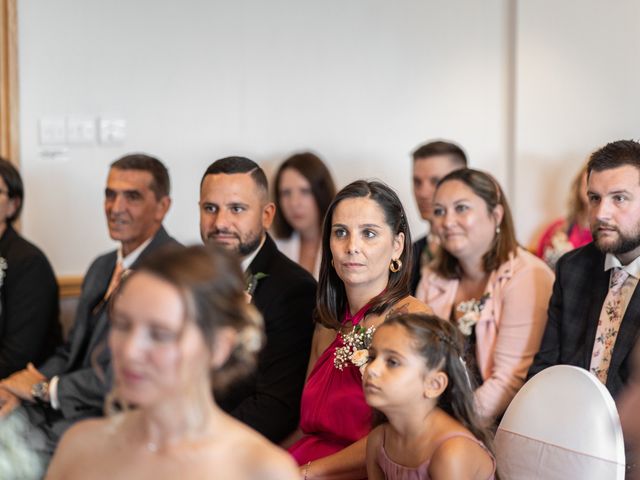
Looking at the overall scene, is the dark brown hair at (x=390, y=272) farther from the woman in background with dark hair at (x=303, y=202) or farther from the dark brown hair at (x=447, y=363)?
the woman in background with dark hair at (x=303, y=202)

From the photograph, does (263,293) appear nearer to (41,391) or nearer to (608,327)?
(41,391)

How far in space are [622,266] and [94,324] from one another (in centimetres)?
185

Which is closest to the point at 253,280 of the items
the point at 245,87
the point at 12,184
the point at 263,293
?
the point at 263,293

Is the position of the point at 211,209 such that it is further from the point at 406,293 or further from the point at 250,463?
the point at 250,463

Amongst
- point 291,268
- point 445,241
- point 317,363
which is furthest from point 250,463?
point 445,241

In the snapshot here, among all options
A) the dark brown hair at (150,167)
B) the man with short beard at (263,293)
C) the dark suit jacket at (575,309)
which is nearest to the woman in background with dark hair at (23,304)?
the dark brown hair at (150,167)

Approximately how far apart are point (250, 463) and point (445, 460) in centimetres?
66

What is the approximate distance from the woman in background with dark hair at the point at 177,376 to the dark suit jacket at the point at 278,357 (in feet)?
4.16

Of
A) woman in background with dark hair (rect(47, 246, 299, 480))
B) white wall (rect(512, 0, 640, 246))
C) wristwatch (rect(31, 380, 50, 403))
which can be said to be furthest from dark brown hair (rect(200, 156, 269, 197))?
white wall (rect(512, 0, 640, 246))

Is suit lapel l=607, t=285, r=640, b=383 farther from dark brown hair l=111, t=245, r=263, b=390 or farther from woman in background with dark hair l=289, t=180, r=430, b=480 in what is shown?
dark brown hair l=111, t=245, r=263, b=390

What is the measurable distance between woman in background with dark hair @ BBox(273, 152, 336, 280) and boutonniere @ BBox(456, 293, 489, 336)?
129cm

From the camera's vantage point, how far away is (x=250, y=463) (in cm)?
151

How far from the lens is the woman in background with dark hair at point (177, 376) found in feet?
4.70

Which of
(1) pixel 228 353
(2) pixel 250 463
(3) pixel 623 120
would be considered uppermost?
(3) pixel 623 120
